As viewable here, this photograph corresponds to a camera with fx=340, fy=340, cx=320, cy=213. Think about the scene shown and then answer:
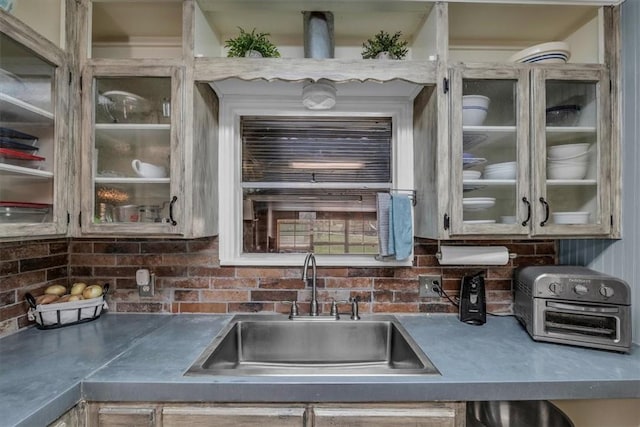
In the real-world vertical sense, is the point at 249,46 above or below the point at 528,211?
above

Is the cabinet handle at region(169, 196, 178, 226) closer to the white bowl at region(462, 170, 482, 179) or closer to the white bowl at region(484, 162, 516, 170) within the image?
the white bowl at region(462, 170, 482, 179)

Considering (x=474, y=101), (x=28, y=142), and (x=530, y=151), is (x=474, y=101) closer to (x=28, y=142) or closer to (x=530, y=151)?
(x=530, y=151)

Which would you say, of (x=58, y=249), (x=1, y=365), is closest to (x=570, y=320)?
(x=1, y=365)

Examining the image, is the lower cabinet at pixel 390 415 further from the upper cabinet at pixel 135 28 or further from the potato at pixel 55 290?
the upper cabinet at pixel 135 28

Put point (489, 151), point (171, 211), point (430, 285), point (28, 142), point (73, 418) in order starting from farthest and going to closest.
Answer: point (430, 285), point (489, 151), point (171, 211), point (28, 142), point (73, 418)

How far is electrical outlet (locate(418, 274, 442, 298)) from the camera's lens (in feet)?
5.84

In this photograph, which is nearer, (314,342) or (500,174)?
(500,174)

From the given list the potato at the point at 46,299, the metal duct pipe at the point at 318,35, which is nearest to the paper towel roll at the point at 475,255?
the metal duct pipe at the point at 318,35

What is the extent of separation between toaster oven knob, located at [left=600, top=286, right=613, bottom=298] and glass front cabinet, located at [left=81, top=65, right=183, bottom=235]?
1.72 m

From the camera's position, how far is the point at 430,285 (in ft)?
5.85

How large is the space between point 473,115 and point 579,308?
2.97 feet

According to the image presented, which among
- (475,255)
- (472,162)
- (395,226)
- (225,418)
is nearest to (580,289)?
(475,255)

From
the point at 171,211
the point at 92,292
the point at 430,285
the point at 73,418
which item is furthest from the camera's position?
the point at 430,285

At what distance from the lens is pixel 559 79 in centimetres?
147
